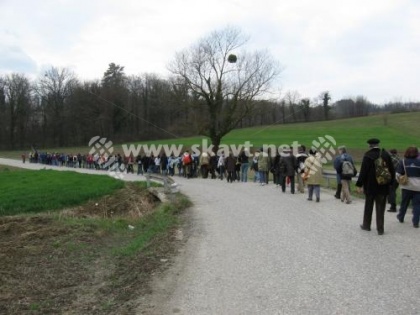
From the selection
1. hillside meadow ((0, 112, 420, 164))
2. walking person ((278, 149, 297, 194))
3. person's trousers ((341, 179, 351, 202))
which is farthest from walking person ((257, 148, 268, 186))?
hillside meadow ((0, 112, 420, 164))

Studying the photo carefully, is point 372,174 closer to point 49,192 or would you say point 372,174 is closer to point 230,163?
Answer: point 49,192

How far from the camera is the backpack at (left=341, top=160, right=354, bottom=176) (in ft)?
46.2

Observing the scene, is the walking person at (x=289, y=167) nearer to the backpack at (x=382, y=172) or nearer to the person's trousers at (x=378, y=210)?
the person's trousers at (x=378, y=210)

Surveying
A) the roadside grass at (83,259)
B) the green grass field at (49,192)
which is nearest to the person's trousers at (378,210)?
the roadside grass at (83,259)

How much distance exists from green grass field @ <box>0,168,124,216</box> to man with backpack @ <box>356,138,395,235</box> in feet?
40.7

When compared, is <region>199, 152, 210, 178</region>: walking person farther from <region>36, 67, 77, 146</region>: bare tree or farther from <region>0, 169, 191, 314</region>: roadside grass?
<region>36, 67, 77, 146</region>: bare tree

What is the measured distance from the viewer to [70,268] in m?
8.10

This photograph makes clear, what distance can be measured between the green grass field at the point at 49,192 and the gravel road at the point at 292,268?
9045mm

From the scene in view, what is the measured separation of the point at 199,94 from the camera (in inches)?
1745

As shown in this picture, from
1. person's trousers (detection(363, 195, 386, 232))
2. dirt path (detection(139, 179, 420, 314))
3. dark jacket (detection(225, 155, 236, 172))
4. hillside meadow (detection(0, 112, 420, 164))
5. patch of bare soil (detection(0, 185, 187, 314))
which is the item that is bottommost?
patch of bare soil (detection(0, 185, 187, 314))

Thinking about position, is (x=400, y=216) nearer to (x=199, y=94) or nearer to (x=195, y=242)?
(x=195, y=242)

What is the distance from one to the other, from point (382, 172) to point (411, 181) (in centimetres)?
129

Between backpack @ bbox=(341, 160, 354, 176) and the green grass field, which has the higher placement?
backpack @ bbox=(341, 160, 354, 176)

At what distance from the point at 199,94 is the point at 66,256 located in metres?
36.1
